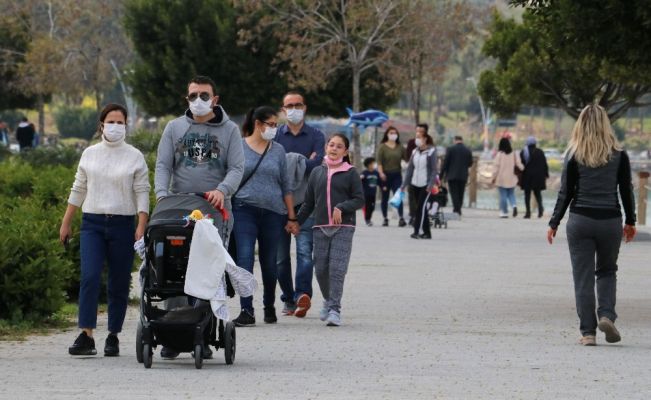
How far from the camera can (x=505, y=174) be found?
34.8m

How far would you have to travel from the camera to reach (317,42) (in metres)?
51.0

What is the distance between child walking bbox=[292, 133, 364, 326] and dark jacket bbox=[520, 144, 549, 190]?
21.8 m

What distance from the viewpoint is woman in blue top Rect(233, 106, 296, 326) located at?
12508 millimetres

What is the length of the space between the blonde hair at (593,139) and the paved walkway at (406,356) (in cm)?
130

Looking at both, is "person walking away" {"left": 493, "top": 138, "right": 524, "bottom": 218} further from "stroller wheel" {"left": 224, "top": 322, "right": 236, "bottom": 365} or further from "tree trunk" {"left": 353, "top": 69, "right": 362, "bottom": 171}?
"stroller wheel" {"left": 224, "top": 322, "right": 236, "bottom": 365}

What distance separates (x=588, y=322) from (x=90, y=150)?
365 cm

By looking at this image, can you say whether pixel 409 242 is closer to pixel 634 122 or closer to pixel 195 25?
pixel 195 25

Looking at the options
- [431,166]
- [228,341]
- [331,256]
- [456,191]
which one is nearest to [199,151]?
[228,341]

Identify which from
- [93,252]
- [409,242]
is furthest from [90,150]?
[409,242]

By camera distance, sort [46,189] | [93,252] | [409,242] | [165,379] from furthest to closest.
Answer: [409,242], [46,189], [93,252], [165,379]

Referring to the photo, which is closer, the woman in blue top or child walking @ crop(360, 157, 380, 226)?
the woman in blue top

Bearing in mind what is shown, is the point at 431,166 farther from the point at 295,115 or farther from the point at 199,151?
the point at 199,151

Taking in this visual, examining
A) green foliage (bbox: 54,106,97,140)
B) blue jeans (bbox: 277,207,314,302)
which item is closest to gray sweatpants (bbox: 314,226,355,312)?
blue jeans (bbox: 277,207,314,302)

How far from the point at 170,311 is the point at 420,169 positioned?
16.5 m
